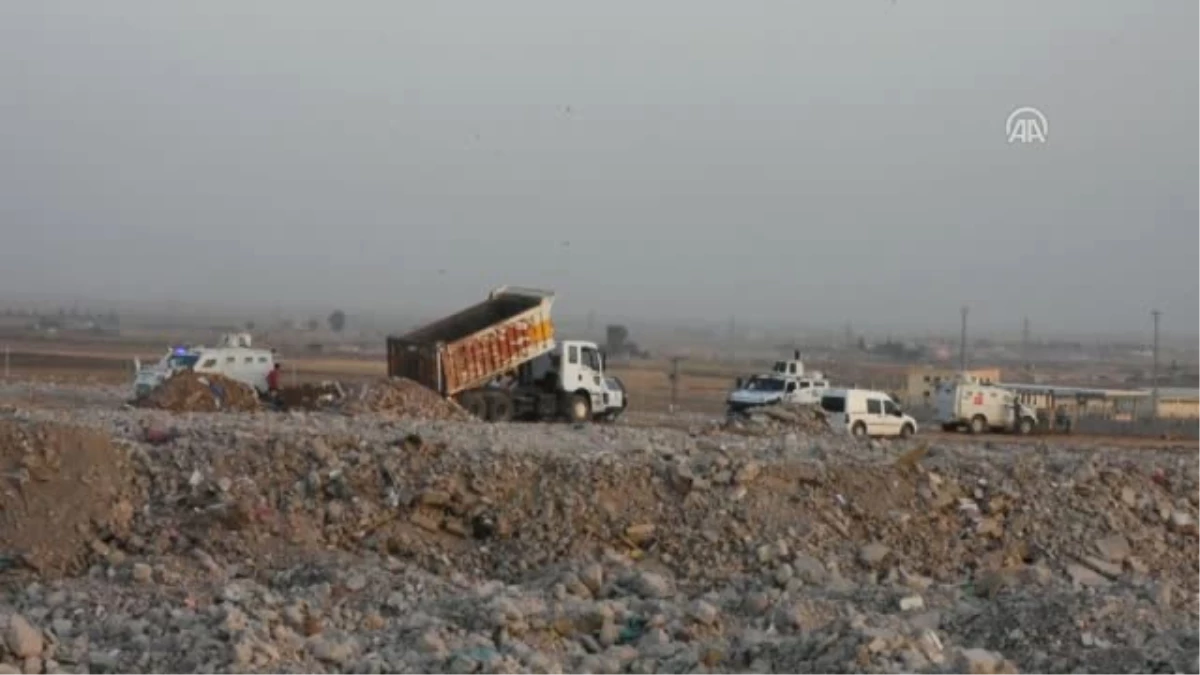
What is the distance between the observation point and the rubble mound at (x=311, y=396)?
27.0m

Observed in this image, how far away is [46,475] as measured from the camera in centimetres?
1409

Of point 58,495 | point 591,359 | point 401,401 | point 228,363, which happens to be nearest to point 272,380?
point 228,363

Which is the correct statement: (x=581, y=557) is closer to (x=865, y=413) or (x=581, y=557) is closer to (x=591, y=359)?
(x=591, y=359)

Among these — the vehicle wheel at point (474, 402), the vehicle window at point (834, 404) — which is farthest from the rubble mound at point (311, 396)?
the vehicle window at point (834, 404)

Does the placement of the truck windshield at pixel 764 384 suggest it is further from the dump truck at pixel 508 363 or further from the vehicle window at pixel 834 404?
the dump truck at pixel 508 363

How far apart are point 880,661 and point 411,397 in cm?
1823

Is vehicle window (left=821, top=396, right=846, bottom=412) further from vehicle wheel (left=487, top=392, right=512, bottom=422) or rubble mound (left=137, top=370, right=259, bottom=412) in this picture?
rubble mound (left=137, top=370, right=259, bottom=412)

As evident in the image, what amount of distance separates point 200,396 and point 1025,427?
78.5ft

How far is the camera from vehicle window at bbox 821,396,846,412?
3394cm

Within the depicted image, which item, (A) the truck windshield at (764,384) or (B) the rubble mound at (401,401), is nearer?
(B) the rubble mound at (401,401)

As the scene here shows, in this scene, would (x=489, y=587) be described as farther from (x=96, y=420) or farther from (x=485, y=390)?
(x=485, y=390)

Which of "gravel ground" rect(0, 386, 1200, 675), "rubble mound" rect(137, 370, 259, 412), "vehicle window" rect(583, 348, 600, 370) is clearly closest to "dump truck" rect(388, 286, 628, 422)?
"vehicle window" rect(583, 348, 600, 370)

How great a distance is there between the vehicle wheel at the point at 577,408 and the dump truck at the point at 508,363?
0.8 inches

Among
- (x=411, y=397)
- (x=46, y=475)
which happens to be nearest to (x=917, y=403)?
(x=411, y=397)
